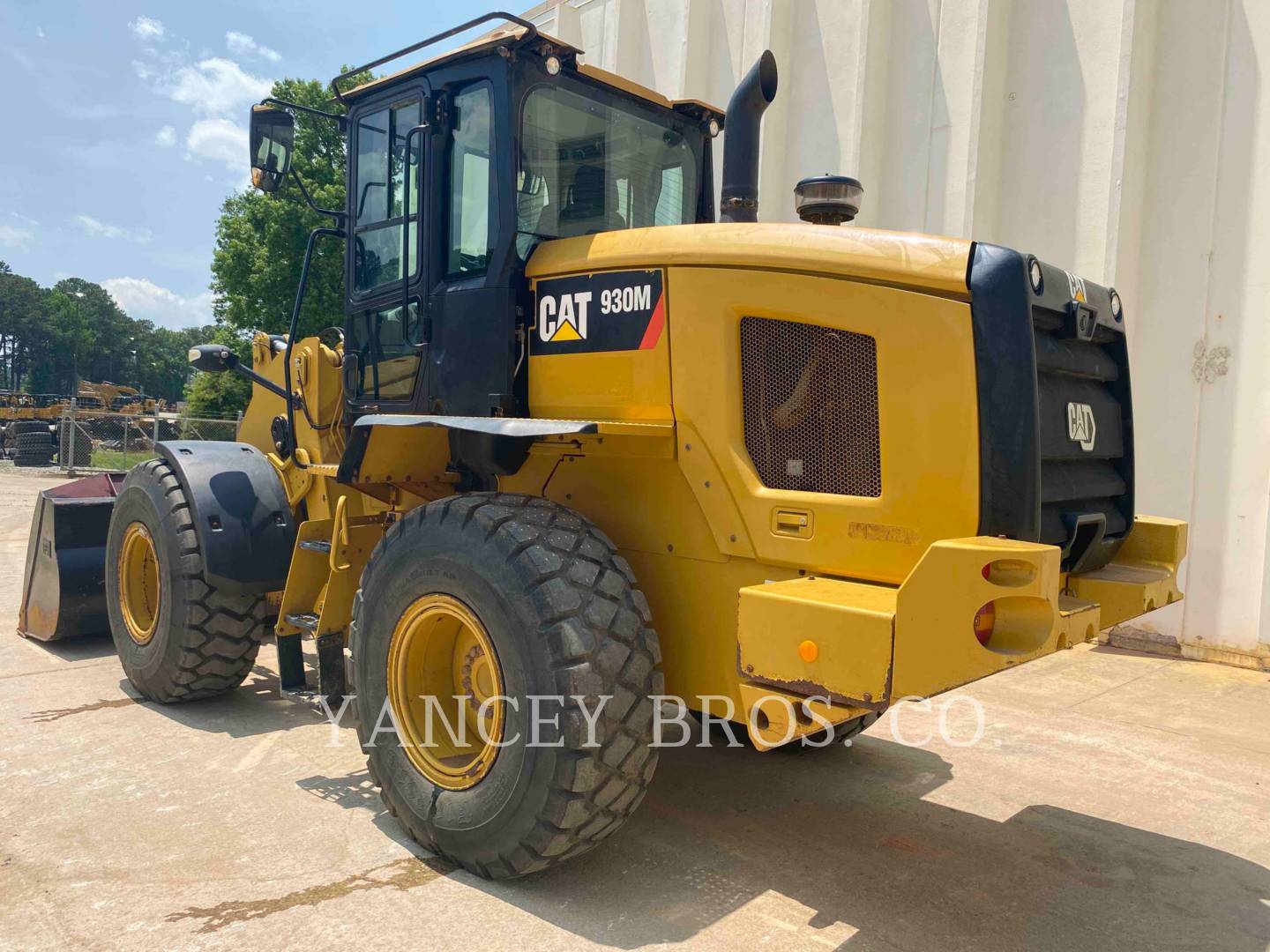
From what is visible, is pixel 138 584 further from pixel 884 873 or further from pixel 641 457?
pixel 884 873

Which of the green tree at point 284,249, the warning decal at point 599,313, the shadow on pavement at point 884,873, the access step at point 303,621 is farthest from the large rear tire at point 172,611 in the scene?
the green tree at point 284,249

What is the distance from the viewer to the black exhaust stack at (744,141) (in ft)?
12.8

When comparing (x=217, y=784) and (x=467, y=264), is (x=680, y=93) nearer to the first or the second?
(x=467, y=264)

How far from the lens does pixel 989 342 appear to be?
9.29 feet

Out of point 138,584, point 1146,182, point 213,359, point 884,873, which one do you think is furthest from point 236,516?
point 1146,182

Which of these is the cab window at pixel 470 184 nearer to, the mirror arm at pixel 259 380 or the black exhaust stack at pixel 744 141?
the black exhaust stack at pixel 744 141

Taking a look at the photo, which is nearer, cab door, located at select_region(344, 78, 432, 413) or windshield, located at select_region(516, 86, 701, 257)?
windshield, located at select_region(516, 86, 701, 257)

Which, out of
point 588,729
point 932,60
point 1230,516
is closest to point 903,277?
point 588,729

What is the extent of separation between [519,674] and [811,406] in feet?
4.12

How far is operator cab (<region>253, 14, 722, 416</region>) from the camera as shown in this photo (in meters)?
3.79

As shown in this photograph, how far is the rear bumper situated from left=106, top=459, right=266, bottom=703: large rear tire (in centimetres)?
301

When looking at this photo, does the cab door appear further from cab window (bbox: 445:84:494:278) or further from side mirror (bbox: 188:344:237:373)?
side mirror (bbox: 188:344:237:373)

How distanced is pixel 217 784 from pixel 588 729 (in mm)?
1984

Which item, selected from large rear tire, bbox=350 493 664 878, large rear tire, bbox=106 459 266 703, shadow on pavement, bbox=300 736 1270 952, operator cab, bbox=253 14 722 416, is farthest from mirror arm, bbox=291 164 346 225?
shadow on pavement, bbox=300 736 1270 952
